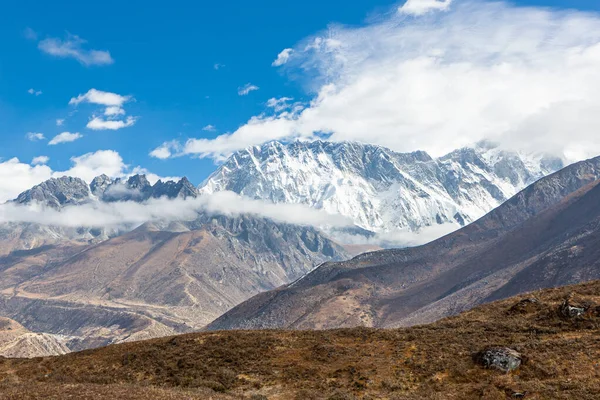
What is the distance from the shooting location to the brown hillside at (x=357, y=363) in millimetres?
45188

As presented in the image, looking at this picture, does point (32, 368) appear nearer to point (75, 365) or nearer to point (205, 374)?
point (75, 365)

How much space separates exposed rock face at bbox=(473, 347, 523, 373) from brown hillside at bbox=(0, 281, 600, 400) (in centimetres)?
59

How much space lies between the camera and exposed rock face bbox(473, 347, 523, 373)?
159 ft

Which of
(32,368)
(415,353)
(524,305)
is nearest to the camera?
(415,353)

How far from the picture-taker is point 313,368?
178 ft

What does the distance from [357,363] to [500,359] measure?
552 inches

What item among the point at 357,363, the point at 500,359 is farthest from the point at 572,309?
the point at 357,363

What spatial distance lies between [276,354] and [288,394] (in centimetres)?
1146

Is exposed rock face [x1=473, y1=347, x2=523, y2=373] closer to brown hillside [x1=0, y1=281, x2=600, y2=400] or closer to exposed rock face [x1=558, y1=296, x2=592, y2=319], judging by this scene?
brown hillside [x1=0, y1=281, x2=600, y2=400]

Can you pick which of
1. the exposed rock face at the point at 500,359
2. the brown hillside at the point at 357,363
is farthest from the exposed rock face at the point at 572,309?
the exposed rock face at the point at 500,359

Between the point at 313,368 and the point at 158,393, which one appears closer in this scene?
the point at 158,393

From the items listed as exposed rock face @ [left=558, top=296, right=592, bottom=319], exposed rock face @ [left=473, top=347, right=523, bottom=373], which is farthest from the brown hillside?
exposed rock face @ [left=473, top=347, right=523, bottom=373]

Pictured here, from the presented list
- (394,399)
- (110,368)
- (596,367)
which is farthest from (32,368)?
(596,367)

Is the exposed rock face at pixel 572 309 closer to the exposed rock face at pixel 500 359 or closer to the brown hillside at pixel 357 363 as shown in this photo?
the brown hillside at pixel 357 363
